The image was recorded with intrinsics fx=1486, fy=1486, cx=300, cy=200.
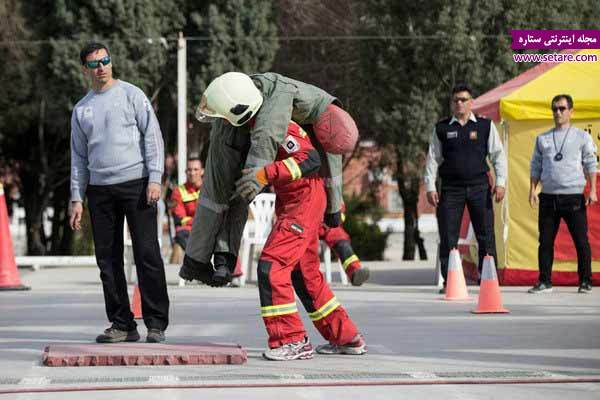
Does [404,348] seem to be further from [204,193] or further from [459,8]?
[459,8]

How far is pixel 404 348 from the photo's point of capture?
9.37 meters

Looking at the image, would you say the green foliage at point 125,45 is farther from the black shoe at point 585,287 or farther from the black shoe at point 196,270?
the black shoe at point 196,270

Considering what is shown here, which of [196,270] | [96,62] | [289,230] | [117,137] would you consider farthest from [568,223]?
[196,270]

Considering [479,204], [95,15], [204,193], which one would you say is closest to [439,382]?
[204,193]

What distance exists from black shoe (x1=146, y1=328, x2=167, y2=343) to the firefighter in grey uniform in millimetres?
938

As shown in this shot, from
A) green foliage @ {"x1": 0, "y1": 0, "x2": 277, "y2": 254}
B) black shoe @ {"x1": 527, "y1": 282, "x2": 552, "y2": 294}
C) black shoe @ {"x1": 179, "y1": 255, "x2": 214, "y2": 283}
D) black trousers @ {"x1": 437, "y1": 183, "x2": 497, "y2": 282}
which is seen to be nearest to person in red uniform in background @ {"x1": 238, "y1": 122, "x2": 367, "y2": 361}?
black shoe @ {"x1": 179, "y1": 255, "x2": 214, "y2": 283}

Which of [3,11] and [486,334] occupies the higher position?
[3,11]

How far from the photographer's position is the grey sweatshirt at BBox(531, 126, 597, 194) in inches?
581

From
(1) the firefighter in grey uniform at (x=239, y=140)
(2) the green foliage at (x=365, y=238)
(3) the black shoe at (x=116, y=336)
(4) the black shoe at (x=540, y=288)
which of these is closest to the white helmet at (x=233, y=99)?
(1) the firefighter in grey uniform at (x=239, y=140)

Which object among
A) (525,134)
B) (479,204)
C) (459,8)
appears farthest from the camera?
(459,8)

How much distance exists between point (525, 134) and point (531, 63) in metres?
13.5

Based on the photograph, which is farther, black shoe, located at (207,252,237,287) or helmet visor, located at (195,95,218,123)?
black shoe, located at (207,252,237,287)

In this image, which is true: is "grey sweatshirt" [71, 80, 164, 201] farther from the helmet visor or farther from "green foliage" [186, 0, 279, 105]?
"green foliage" [186, 0, 279, 105]

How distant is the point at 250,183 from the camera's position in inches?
321
